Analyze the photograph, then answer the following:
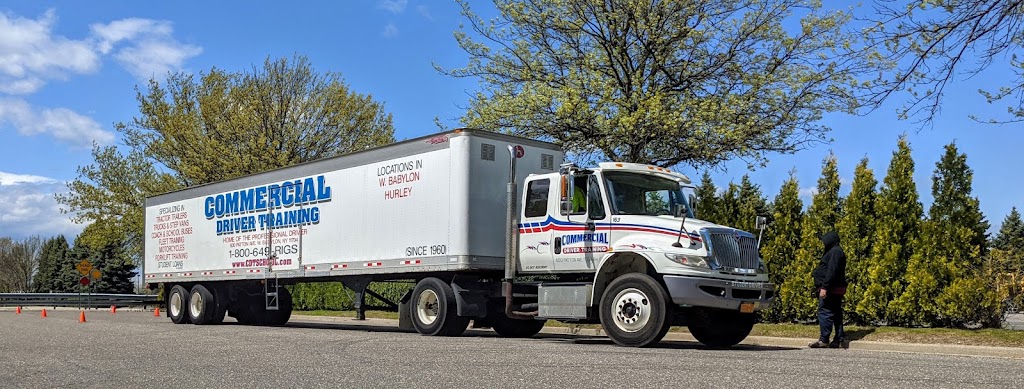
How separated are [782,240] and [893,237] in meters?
2.35

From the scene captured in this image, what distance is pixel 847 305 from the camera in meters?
16.8

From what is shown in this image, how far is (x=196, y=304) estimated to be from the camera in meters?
22.8

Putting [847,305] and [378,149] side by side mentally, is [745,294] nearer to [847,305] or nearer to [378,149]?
[847,305]

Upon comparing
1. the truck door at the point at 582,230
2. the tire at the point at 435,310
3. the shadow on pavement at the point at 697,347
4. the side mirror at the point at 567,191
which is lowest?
the shadow on pavement at the point at 697,347

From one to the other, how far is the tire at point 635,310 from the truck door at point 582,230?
2.43 feet

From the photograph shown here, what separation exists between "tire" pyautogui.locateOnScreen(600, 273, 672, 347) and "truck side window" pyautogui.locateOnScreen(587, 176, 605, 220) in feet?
3.63

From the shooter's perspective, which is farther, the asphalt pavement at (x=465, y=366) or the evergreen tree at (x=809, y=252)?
the evergreen tree at (x=809, y=252)

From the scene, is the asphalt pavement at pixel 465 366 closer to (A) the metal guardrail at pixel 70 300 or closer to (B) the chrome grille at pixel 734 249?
(B) the chrome grille at pixel 734 249

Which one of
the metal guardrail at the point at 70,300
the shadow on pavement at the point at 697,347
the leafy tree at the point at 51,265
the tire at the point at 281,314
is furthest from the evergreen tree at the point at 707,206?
the leafy tree at the point at 51,265

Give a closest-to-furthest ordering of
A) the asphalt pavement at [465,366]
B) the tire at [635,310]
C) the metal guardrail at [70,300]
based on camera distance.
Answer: the asphalt pavement at [465,366]
the tire at [635,310]
the metal guardrail at [70,300]

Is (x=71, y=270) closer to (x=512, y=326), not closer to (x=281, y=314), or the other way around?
(x=281, y=314)

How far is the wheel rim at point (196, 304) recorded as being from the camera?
22.5 meters

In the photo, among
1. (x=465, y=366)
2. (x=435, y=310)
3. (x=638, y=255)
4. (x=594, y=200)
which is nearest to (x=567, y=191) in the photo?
(x=594, y=200)

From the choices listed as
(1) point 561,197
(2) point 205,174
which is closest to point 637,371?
(1) point 561,197
